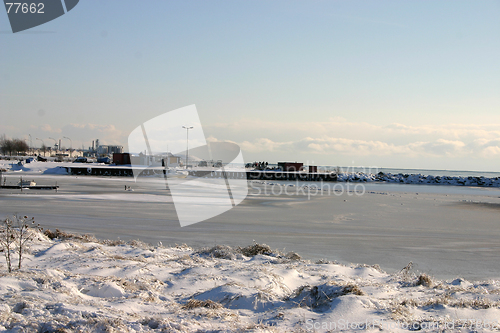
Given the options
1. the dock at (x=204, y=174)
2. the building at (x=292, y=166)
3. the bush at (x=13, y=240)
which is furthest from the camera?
the building at (x=292, y=166)

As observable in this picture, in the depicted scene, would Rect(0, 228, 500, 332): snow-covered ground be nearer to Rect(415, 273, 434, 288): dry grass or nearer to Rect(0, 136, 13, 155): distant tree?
Rect(415, 273, 434, 288): dry grass

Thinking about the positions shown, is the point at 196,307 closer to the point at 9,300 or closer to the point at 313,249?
the point at 9,300

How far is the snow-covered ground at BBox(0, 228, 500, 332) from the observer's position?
160 inches

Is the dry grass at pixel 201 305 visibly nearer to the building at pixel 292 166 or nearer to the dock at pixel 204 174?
the dock at pixel 204 174

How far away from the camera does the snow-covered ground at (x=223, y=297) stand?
4.05m

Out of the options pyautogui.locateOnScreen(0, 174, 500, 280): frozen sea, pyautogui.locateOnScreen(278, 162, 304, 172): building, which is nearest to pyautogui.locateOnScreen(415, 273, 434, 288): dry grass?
pyautogui.locateOnScreen(0, 174, 500, 280): frozen sea

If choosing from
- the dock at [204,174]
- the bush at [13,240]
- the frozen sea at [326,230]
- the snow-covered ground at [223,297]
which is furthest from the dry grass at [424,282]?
the dock at [204,174]

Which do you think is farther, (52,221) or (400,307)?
(52,221)

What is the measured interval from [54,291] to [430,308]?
541 centimetres

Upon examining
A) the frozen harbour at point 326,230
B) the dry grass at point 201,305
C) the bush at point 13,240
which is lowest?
the frozen harbour at point 326,230

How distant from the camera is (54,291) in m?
4.89

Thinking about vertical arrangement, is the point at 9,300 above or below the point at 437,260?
above

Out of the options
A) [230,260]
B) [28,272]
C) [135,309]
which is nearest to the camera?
[135,309]

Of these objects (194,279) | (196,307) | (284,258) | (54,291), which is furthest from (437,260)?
(54,291)
